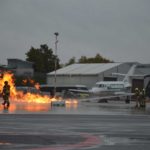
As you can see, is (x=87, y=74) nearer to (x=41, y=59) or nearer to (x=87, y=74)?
(x=87, y=74)

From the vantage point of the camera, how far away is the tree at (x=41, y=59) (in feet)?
431

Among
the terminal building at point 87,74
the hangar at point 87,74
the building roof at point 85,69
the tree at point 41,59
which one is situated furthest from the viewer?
the tree at point 41,59

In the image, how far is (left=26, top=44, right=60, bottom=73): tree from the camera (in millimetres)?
131375

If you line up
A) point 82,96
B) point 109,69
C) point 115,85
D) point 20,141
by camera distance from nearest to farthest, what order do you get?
point 20,141 < point 82,96 < point 115,85 < point 109,69

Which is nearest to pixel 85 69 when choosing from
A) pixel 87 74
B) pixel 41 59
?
pixel 87 74

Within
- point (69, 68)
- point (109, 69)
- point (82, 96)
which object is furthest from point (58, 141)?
point (69, 68)

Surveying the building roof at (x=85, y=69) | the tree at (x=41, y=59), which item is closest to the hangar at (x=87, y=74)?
the building roof at (x=85, y=69)

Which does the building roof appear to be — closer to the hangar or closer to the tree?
the hangar

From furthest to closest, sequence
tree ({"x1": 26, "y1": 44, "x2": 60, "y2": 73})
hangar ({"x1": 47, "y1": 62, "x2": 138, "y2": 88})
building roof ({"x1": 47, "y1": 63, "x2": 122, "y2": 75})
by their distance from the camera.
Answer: tree ({"x1": 26, "y1": 44, "x2": 60, "y2": 73}) < building roof ({"x1": 47, "y1": 63, "x2": 122, "y2": 75}) < hangar ({"x1": 47, "y1": 62, "x2": 138, "y2": 88})

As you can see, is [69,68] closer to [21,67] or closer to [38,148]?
[21,67]

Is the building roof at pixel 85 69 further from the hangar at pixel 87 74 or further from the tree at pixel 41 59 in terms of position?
the tree at pixel 41 59

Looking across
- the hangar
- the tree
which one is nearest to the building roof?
the hangar

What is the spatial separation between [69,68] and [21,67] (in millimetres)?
9139

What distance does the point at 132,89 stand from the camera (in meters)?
76.1
